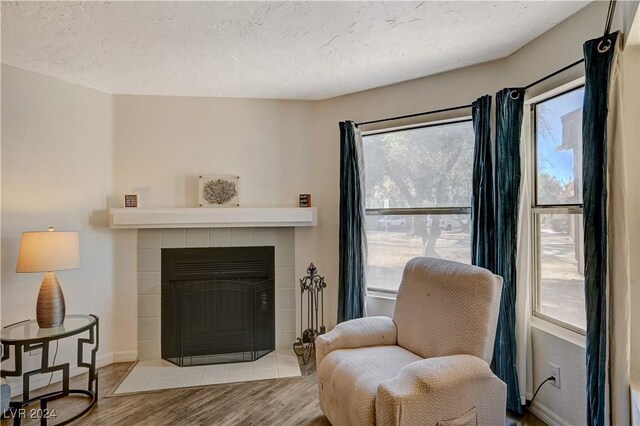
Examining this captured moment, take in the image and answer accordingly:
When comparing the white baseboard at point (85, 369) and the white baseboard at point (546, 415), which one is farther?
the white baseboard at point (85, 369)

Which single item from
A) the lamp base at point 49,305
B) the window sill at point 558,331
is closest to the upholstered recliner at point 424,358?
the window sill at point 558,331

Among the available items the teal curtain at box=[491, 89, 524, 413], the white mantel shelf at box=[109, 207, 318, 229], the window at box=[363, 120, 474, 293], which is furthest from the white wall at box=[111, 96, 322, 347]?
the teal curtain at box=[491, 89, 524, 413]

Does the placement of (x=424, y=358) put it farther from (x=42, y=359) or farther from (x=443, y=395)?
(x=42, y=359)

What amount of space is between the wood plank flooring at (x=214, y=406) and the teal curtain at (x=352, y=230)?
68 cm

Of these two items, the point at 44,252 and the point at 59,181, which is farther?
the point at 59,181

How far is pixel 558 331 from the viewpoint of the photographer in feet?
6.84

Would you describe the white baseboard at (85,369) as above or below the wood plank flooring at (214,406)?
A: above

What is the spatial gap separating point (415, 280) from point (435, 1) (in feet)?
5.25

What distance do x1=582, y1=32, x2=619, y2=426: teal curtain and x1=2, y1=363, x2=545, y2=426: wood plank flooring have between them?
28.9 inches

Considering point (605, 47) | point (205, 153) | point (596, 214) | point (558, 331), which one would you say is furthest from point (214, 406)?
point (605, 47)

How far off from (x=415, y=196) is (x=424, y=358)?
1342mm

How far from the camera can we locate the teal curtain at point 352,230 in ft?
9.75

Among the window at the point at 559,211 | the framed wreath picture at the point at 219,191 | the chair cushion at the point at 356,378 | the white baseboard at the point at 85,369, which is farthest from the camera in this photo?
the framed wreath picture at the point at 219,191

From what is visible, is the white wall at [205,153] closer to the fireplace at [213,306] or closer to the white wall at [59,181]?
the white wall at [59,181]
